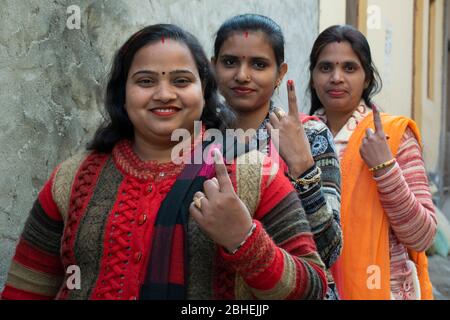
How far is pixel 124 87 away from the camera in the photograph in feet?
6.43

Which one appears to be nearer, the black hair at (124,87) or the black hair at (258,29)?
the black hair at (124,87)

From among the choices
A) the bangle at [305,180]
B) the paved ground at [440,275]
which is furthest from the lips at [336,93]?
the paved ground at [440,275]

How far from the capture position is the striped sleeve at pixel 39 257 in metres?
1.87

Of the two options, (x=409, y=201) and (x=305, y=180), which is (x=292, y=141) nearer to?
(x=305, y=180)

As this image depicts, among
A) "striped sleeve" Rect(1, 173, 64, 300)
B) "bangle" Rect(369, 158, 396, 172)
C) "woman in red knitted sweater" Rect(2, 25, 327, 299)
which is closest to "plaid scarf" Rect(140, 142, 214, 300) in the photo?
"woman in red knitted sweater" Rect(2, 25, 327, 299)

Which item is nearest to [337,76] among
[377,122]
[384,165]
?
[377,122]

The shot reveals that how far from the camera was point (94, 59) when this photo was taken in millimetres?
3051

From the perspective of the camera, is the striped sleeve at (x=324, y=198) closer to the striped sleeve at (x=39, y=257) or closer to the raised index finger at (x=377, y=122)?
the raised index finger at (x=377, y=122)

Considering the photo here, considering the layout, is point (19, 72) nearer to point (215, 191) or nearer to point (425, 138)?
point (215, 191)

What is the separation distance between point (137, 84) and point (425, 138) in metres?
10.9

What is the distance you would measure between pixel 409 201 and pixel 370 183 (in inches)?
9.3

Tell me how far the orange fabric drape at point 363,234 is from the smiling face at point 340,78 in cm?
15

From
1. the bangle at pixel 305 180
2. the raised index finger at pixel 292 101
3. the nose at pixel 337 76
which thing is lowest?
the bangle at pixel 305 180
